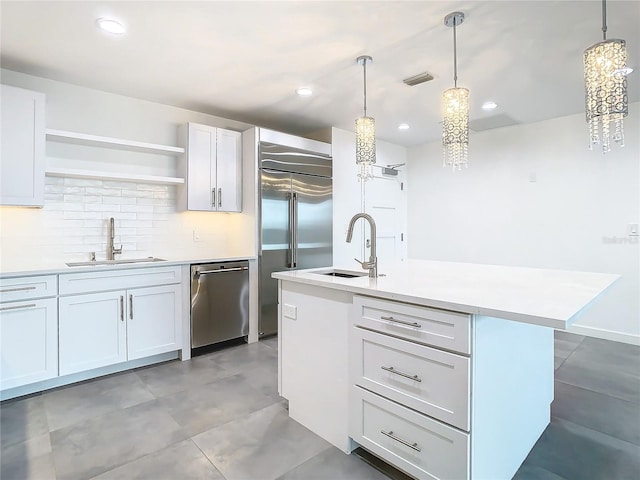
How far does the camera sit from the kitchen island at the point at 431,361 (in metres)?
1.40

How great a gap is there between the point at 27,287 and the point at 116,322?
2.15 feet

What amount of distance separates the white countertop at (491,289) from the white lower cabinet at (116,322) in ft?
4.76

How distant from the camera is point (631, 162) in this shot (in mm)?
3695

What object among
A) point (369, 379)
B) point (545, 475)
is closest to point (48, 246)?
point (369, 379)

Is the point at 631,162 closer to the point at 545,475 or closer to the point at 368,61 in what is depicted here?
the point at 368,61

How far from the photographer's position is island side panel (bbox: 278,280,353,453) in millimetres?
1898

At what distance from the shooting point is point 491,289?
169cm

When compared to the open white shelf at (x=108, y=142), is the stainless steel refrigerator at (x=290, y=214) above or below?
below

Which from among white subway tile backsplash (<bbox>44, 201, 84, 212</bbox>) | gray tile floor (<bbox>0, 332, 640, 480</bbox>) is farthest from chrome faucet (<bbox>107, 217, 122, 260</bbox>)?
gray tile floor (<bbox>0, 332, 640, 480</bbox>)

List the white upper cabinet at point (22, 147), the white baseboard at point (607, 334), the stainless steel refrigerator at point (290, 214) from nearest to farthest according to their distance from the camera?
1. the white upper cabinet at point (22, 147)
2. the white baseboard at point (607, 334)
3. the stainless steel refrigerator at point (290, 214)

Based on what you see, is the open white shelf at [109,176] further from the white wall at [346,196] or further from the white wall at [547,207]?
the white wall at [547,207]

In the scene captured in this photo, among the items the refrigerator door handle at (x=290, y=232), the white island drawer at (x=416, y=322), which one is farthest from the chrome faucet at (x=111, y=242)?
the white island drawer at (x=416, y=322)

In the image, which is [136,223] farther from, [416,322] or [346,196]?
[416,322]

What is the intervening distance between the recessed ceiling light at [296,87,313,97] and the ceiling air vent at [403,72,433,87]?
867mm
